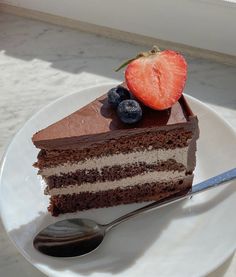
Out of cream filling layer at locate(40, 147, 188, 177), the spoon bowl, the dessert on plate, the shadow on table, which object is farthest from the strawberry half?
the shadow on table

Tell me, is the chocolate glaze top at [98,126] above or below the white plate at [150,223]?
above

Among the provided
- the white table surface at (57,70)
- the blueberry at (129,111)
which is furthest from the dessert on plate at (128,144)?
the white table surface at (57,70)

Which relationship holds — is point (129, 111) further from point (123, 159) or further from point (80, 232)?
point (80, 232)

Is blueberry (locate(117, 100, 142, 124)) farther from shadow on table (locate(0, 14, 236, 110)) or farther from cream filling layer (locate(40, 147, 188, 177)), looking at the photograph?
shadow on table (locate(0, 14, 236, 110))

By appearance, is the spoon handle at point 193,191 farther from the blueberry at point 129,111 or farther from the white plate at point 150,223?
the blueberry at point 129,111

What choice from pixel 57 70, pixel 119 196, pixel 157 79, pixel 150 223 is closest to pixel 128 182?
pixel 119 196

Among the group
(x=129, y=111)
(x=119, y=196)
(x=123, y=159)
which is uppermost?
(x=129, y=111)
